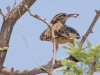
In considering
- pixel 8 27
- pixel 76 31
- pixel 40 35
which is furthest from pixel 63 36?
pixel 8 27

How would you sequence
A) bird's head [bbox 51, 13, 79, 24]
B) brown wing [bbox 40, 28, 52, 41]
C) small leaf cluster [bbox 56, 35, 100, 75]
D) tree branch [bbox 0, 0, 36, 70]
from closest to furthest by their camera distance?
1. small leaf cluster [bbox 56, 35, 100, 75]
2. brown wing [bbox 40, 28, 52, 41]
3. bird's head [bbox 51, 13, 79, 24]
4. tree branch [bbox 0, 0, 36, 70]

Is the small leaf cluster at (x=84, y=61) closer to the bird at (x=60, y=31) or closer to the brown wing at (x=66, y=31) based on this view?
the bird at (x=60, y=31)

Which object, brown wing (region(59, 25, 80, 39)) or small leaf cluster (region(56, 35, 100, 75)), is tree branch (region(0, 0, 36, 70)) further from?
small leaf cluster (region(56, 35, 100, 75))

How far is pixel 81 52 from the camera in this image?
2.23 m

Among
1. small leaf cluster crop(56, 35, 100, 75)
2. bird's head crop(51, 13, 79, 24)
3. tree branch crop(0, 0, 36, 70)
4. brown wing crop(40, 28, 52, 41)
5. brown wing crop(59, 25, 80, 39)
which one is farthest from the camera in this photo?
tree branch crop(0, 0, 36, 70)

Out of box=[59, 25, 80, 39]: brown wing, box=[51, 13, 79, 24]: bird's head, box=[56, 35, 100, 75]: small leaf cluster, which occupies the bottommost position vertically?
box=[56, 35, 100, 75]: small leaf cluster

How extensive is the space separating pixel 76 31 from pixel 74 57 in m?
1.64

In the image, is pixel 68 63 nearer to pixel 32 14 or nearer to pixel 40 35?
pixel 32 14

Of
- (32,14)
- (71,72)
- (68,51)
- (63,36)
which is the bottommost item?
(71,72)

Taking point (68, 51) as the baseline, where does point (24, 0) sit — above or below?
above

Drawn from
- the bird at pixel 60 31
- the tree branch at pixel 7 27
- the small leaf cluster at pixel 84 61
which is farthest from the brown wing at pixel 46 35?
the small leaf cluster at pixel 84 61

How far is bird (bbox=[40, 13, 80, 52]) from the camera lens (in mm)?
3750

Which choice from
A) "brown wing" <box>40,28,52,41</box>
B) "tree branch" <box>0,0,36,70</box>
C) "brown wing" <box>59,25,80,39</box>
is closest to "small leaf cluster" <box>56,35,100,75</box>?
"brown wing" <box>59,25,80,39</box>

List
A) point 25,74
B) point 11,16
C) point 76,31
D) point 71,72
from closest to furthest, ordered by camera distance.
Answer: point 71,72 < point 76,31 < point 25,74 < point 11,16
